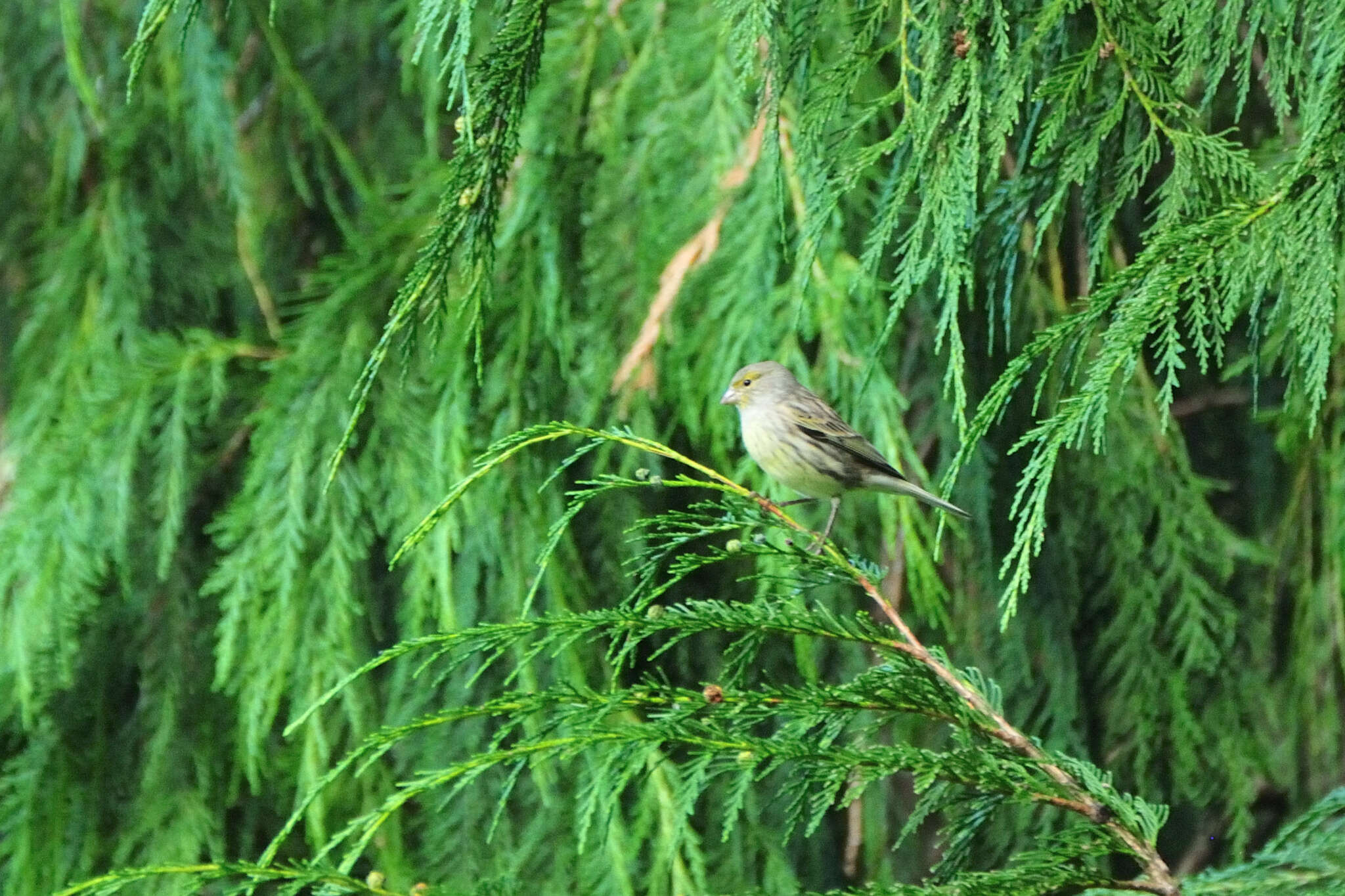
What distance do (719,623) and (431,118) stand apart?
5.32ft

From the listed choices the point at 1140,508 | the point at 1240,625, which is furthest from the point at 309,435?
the point at 1240,625

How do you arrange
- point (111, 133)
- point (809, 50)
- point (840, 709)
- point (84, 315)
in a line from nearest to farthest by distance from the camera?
point (840, 709) < point (809, 50) < point (84, 315) < point (111, 133)

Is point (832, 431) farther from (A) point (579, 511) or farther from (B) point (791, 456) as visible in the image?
(A) point (579, 511)

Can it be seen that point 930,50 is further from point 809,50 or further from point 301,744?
point 301,744

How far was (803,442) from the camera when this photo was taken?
2779mm

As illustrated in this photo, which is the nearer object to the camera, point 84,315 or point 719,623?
point 719,623

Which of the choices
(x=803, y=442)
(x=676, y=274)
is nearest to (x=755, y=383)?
(x=803, y=442)

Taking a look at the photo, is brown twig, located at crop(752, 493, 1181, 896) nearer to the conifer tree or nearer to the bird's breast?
the conifer tree

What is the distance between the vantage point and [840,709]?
1513 millimetres

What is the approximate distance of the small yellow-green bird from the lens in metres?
2.53

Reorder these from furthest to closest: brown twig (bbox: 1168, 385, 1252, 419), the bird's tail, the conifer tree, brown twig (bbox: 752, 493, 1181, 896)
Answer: brown twig (bbox: 1168, 385, 1252, 419) < the bird's tail < the conifer tree < brown twig (bbox: 752, 493, 1181, 896)

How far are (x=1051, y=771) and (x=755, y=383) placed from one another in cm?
136

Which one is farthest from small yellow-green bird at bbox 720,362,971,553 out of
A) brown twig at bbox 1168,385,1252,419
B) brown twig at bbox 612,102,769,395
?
brown twig at bbox 1168,385,1252,419

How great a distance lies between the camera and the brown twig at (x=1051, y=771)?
1.43 meters
